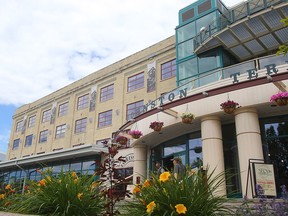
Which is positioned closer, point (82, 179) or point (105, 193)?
point (105, 193)

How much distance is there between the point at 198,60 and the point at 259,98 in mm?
7441

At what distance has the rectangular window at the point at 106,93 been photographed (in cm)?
2984

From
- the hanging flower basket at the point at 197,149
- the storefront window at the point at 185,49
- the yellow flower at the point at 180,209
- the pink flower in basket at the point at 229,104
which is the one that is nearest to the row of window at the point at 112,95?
the storefront window at the point at 185,49

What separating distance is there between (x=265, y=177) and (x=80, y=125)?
24721 mm

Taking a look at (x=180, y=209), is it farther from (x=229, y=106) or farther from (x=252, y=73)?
(x=252, y=73)

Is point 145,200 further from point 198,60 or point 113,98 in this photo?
point 113,98

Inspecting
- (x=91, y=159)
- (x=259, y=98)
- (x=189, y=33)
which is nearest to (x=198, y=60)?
(x=189, y=33)

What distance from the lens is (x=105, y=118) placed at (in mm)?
29359

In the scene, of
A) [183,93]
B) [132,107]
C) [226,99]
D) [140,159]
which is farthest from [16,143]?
[226,99]

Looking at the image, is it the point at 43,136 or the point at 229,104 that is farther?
the point at 43,136

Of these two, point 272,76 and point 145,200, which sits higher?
point 272,76

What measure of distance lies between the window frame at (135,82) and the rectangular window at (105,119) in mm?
3197

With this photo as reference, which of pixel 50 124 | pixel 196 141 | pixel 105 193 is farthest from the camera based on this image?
pixel 50 124

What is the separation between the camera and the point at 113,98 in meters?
29.1
